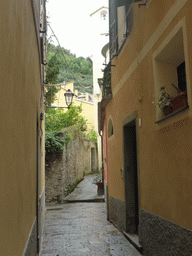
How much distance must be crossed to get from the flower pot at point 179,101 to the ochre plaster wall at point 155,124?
17 centimetres

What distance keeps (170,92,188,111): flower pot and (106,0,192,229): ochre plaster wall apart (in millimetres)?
169

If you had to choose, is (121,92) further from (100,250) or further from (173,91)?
(100,250)

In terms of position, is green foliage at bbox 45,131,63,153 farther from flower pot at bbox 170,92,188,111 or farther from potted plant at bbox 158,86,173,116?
flower pot at bbox 170,92,188,111

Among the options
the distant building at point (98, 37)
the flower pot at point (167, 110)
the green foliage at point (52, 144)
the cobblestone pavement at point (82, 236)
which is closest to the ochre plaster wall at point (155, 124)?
the flower pot at point (167, 110)

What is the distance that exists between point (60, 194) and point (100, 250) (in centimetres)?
781

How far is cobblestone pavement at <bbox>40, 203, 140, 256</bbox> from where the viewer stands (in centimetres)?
573

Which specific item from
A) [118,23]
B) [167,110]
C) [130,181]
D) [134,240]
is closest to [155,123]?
[167,110]

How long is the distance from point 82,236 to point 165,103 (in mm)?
4319

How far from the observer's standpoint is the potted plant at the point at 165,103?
4043mm

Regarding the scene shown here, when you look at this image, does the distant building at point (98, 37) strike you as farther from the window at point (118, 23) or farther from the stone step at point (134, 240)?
the stone step at point (134, 240)

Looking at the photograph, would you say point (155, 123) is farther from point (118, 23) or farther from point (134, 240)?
point (118, 23)

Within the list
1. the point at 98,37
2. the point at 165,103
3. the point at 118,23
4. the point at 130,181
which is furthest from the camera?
the point at 98,37

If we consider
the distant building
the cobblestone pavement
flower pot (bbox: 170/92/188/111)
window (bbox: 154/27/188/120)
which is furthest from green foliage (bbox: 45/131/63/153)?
the distant building

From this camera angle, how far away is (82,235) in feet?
23.2
